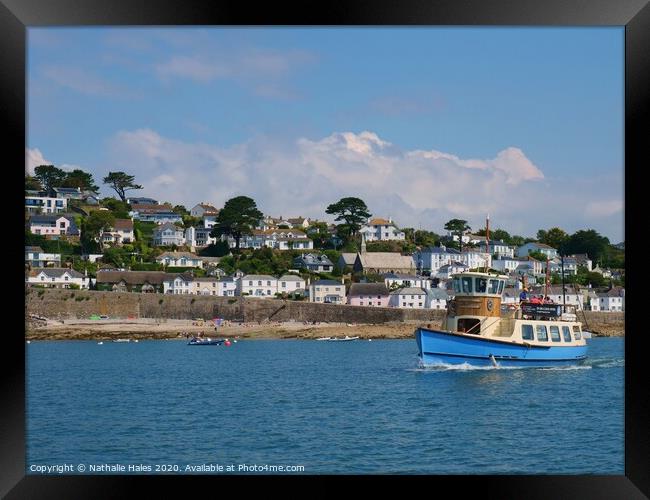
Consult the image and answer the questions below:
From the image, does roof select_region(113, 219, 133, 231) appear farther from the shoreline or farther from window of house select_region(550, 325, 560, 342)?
window of house select_region(550, 325, 560, 342)

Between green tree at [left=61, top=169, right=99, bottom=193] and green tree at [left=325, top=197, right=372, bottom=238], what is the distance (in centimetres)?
2382

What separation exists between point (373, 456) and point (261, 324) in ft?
151

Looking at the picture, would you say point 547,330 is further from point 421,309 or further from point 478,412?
point 421,309

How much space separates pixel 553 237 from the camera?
290 feet

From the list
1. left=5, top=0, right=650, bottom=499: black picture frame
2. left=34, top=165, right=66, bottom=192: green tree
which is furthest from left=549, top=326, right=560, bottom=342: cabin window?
left=34, top=165, right=66, bottom=192: green tree

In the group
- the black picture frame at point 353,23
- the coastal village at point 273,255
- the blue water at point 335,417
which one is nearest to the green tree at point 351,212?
the coastal village at point 273,255

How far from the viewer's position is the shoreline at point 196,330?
53469 millimetres

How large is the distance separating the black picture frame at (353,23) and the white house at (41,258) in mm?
59717

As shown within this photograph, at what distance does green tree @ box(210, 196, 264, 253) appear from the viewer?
254ft

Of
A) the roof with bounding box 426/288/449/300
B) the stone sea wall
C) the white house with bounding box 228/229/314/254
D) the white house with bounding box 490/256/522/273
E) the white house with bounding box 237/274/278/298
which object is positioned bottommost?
the stone sea wall

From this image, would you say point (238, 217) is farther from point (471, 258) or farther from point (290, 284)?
point (471, 258)

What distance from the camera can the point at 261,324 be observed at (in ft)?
196
